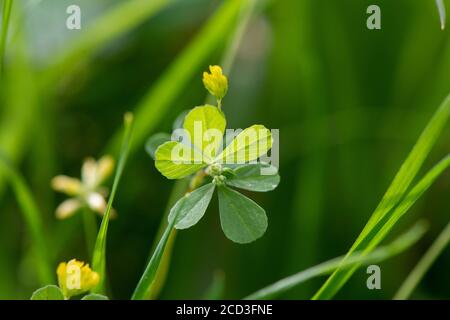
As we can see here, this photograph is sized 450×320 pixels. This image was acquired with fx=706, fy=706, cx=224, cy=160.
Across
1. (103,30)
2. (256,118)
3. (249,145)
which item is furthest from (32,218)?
(256,118)

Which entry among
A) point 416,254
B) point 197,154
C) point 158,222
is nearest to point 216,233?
point 158,222

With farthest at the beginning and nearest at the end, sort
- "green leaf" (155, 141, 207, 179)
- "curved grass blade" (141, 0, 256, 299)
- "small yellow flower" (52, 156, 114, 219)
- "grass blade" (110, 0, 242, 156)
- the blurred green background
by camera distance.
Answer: the blurred green background
"grass blade" (110, 0, 242, 156)
"small yellow flower" (52, 156, 114, 219)
"curved grass blade" (141, 0, 256, 299)
"green leaf" (155, 141, 207, 179)

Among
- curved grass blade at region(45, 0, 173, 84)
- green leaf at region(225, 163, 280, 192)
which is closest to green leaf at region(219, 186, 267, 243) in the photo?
green leaf at region(225, 163, 280, 192)

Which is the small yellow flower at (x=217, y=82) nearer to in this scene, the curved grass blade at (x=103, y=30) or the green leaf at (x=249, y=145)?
the green leaf at (x=249, y=145)

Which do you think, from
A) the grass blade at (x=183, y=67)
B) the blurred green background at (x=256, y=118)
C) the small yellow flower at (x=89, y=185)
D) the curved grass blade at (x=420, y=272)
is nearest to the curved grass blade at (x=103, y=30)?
the blurred green background at (x=256, y=118)

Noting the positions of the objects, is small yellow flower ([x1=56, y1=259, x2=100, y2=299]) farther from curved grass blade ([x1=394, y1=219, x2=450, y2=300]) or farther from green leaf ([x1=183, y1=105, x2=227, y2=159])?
curved grass blade ([x1=394, y1=219, x2=450, y2=300])
